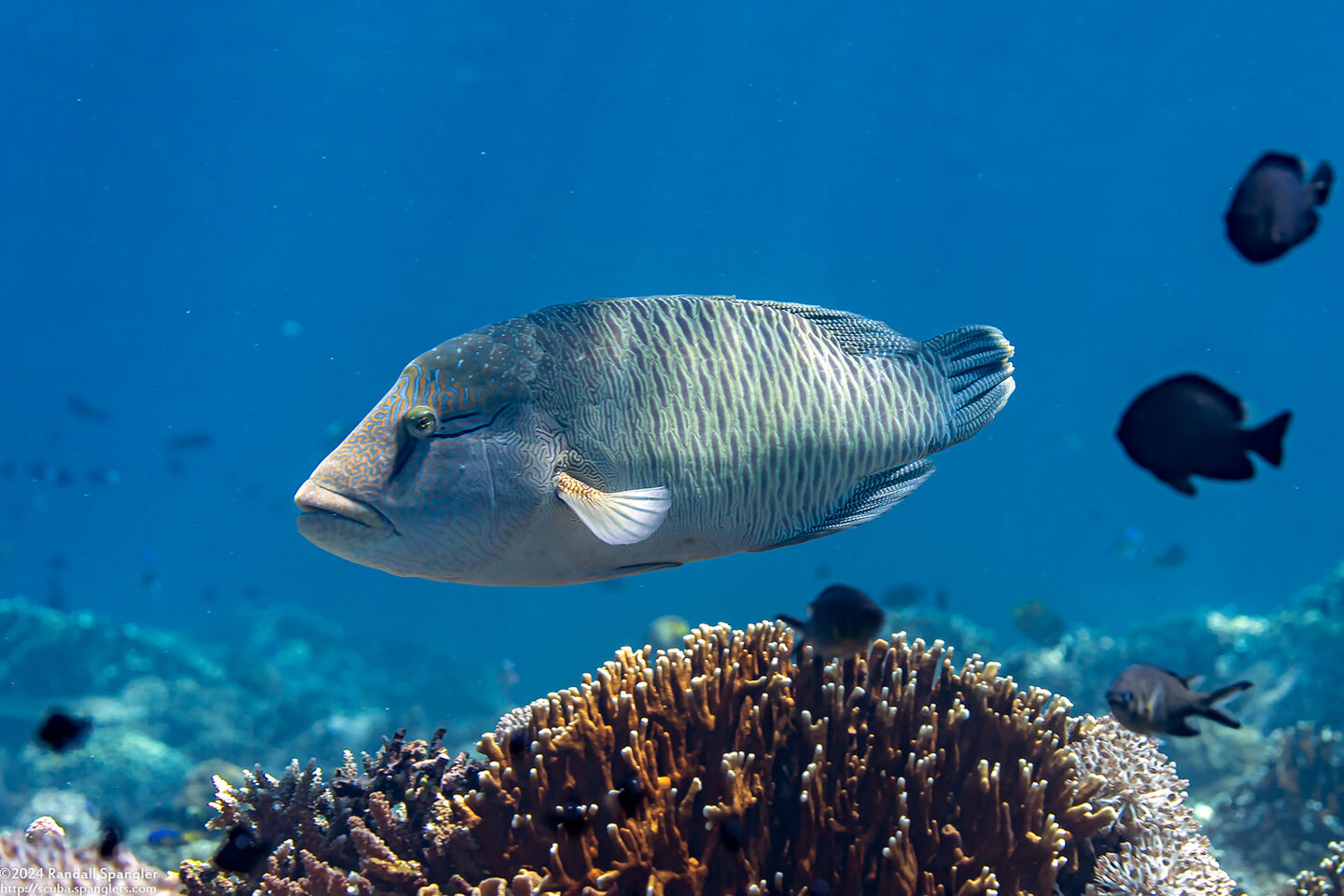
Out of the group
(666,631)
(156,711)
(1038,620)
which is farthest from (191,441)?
(1038,620)

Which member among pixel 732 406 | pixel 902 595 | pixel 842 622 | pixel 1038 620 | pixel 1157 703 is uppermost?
pixel 902 595

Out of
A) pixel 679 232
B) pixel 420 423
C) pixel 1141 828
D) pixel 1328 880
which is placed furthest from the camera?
pixel 679 232

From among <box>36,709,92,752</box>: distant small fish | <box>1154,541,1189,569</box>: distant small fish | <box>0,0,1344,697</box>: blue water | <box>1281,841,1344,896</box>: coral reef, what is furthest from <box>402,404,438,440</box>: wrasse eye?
<box>0,0,1344,697</box>: blue water

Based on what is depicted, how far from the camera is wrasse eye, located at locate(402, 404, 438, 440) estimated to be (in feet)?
7.85

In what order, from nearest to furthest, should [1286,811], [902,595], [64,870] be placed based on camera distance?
[64,870], [1286,811], [902,595]

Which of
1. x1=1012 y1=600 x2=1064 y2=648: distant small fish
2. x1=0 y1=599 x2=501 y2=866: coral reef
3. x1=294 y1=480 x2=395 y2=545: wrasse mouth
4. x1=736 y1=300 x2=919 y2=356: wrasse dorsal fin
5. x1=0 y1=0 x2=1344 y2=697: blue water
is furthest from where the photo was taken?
x1=0 y1=0 x2=1344 y2=697: blue water

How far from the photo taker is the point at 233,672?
20.2 m

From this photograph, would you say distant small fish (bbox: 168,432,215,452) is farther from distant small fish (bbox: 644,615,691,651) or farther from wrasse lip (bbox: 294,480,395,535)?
wrasse lip (bbox: 294,480,395,535)

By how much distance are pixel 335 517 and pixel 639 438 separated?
1.02 metres

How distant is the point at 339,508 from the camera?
91.3 inches

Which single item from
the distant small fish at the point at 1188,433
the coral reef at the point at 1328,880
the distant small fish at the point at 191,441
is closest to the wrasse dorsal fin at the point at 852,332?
the distant small fish at the point at 1188,433

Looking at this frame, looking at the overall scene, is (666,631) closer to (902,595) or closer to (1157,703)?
(902,595)

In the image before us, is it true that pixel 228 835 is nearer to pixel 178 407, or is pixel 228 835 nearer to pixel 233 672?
pixel 233 672

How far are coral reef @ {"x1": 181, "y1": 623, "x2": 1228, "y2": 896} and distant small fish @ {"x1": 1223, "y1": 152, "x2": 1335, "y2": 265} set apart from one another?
6.84 feet
